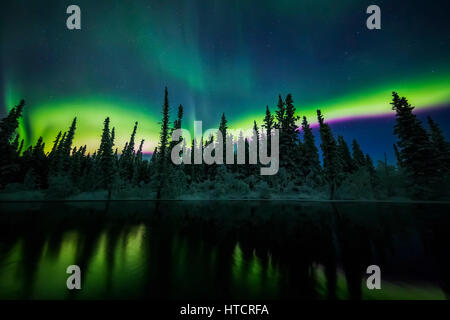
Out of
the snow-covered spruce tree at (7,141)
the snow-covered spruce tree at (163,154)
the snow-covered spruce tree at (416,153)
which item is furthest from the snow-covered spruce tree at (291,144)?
the snow-covered spruce tree at (7,141)

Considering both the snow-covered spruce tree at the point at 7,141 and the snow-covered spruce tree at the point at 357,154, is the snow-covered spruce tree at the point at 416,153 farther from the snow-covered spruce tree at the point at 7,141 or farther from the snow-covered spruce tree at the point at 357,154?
the snow-covered spruce tree at the point at 7,141

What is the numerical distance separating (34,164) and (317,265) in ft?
192

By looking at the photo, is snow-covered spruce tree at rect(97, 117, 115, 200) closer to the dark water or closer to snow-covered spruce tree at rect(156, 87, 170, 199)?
snow-covered spruce tree at rect(156, 87, 170, 199)

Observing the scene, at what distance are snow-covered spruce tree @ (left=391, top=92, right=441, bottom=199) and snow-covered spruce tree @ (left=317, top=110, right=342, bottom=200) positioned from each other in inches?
336

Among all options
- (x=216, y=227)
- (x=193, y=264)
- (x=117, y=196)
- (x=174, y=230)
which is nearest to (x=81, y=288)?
(x=193, y=264)

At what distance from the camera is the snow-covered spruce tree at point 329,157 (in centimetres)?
2728

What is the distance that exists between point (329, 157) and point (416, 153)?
35.3ft

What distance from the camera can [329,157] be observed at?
94.1ft

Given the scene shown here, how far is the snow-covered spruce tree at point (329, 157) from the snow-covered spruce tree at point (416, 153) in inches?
336

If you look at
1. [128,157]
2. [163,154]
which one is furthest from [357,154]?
[128,157]

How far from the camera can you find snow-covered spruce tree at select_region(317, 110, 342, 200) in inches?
1074

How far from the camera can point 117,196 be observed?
92.0 ft

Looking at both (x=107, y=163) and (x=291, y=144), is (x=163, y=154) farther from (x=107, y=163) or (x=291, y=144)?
(x=291, y=144)
